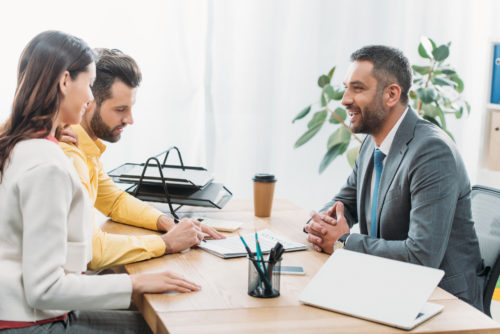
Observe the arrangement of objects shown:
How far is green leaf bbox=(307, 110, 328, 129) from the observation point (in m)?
→ 3.19

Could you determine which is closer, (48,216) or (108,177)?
(48,216)

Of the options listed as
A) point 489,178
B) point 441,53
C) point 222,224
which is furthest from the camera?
point 489,178

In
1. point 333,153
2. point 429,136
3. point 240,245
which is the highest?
point 429,136

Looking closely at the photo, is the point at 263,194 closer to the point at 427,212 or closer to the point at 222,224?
the point at 222,224

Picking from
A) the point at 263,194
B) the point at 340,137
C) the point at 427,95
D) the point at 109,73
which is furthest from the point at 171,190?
the point at 427,95

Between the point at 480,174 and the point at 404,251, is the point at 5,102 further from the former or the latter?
the point at 480,174

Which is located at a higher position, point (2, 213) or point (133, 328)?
point (2, 213)

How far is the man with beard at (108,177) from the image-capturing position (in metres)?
1.58

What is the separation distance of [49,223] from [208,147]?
216cm

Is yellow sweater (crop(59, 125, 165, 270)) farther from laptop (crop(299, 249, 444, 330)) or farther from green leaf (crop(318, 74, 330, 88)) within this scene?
green leaf (crop(318, 74, 330, 88))

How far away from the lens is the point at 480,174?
11.5 ft

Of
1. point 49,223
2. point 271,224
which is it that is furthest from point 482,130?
point 49,223

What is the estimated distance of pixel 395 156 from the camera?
1804mm

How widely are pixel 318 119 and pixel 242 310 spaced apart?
2.07 metres
